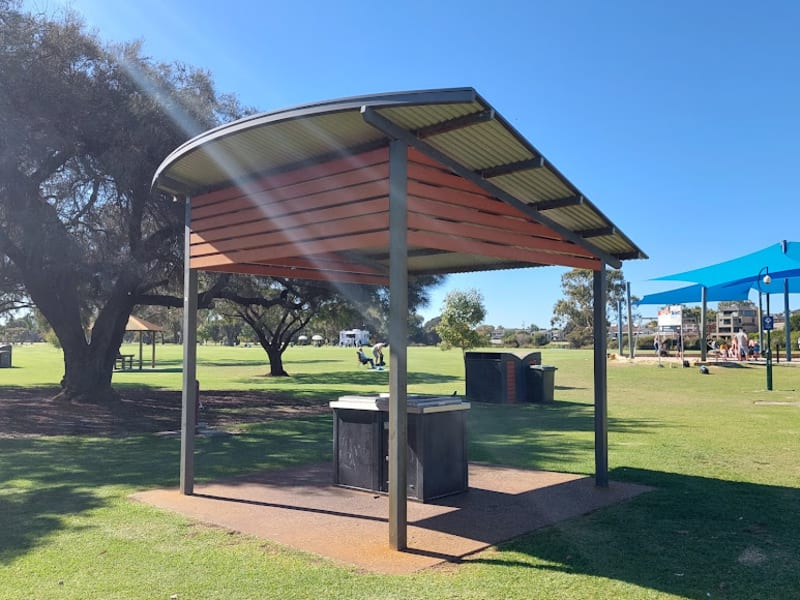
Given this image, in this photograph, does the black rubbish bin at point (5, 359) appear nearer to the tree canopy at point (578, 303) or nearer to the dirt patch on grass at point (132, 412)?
the dirt patch on grass at point (132, 412)

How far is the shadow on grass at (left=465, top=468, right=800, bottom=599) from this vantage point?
15.0ft

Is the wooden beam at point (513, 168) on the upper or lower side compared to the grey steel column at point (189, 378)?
upper

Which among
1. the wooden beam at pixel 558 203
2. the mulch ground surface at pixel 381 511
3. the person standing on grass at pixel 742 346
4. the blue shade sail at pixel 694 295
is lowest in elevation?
the mulch ground surface at pixel 381 511

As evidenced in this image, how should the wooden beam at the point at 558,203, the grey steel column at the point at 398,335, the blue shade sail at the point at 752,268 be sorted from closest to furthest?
the grey steel column at the point at 398,335, the wooden beam at the point at 558,203, the blue shade sail at the point at 752,268

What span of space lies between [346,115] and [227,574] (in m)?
3.31

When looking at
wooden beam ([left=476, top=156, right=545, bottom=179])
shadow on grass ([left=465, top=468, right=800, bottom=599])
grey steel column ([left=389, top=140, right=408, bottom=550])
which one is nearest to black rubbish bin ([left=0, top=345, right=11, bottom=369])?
wooden beam ([left=476, top=156, right=545, bottom=179])

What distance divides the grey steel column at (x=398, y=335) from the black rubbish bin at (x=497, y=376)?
40.0 feet

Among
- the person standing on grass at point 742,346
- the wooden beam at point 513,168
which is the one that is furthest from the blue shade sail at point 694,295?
the wooden beam at point 513,168

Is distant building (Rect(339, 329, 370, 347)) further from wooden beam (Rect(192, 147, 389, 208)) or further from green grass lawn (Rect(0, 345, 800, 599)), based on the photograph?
wooden beam (Rect(192, 147, 389, 208))

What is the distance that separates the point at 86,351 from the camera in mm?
16938

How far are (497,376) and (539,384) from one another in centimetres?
109

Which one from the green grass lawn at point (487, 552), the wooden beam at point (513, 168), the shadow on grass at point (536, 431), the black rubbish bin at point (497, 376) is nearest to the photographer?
the green grass lawn at point (487, 552)

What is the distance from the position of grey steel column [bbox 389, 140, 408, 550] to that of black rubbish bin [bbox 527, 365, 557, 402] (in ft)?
41.3

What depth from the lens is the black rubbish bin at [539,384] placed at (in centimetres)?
1745
